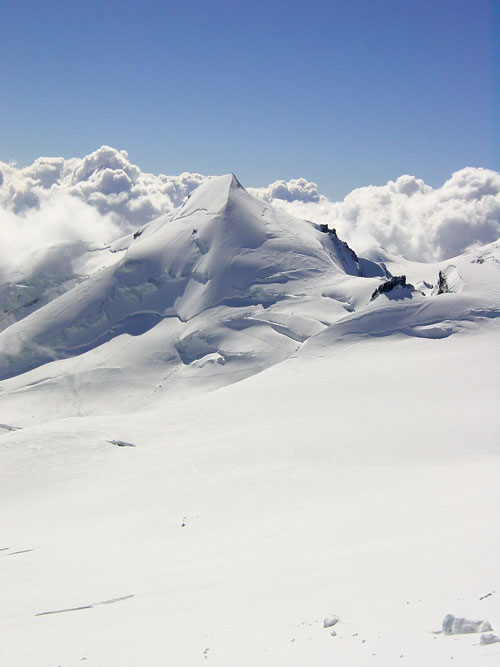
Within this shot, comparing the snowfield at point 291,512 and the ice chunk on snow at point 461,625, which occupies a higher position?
the ice chunk on snow at point 461,625

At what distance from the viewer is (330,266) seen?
127m

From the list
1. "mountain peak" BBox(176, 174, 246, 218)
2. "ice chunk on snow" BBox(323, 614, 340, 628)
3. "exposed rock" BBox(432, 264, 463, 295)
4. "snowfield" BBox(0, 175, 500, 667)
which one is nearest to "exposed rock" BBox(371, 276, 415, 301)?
"snowfield" BBox(0, 175, 500, 667)

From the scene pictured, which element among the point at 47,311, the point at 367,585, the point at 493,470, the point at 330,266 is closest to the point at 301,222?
the point at 330,266

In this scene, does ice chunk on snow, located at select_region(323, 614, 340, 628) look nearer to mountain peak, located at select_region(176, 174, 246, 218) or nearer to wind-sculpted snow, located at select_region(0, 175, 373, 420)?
wind-sculpted snow, located at select_region(0, 175, 373, 420)

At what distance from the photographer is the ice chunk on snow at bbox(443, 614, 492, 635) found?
38.5 feet

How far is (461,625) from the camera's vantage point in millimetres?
11844

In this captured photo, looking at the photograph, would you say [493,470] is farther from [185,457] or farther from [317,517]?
[185,457]

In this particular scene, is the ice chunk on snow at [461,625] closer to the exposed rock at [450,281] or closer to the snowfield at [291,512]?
the snowfield at [291,512]

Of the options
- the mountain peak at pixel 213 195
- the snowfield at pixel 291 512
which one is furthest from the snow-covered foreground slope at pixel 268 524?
the mountain peak at pixel 213 195

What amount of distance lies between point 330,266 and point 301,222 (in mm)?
25597

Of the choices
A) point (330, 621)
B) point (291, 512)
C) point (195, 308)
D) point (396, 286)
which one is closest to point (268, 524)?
point (291, 512)

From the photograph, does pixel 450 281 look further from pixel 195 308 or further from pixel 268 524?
pixel 268 524

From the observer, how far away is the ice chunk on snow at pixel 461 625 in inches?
462

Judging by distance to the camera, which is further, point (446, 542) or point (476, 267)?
point (476, 267)
